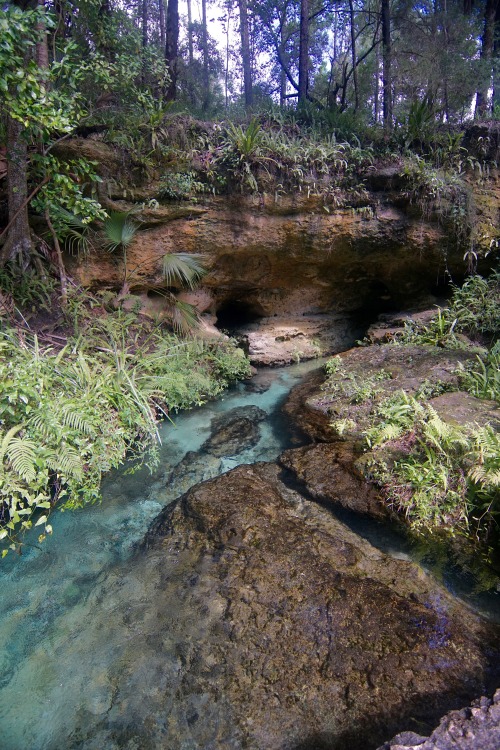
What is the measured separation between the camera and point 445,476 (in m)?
3.76

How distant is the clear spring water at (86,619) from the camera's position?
2.30m

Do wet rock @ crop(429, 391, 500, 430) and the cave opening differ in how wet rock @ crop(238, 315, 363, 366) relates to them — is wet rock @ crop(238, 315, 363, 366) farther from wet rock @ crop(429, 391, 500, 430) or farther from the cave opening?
wet rock @ crop(429, 391, 500, 430)

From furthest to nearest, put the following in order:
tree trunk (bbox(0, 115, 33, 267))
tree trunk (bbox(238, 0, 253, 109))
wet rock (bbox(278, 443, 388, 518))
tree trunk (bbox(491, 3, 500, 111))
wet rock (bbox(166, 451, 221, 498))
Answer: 1. tree trunk (bbox(238, 0, 253, 109))
2. tree trunk (bbox(491, 3, 500, 111))
3. tree trunk (bbox(0, 115, 33, 267))
4. wet rock (bbox(166, 451, 221, 498))
5. wet rock (bbox(278, 443, 388, 518))

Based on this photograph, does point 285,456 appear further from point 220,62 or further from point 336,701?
point 220,62

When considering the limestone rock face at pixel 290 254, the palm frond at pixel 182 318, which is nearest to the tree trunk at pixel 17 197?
the limestone rock face at pixel 290 254

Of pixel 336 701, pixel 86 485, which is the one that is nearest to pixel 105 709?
pixel 336 701

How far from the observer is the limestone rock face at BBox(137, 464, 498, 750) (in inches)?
85.4

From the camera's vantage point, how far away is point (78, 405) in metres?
3.99

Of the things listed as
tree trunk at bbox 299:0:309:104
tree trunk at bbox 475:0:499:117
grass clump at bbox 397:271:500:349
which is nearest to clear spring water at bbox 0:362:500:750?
grass clump at bbox 397:271:500:349

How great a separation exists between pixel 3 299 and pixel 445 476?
17.9 feet

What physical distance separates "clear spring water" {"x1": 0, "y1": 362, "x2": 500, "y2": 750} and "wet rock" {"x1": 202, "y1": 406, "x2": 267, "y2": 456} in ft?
3.11

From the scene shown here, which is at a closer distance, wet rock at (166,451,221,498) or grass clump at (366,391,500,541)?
grass clump at (366,391,500,541)

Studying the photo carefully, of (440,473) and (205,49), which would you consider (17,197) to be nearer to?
(440,473)

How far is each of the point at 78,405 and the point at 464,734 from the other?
3.58m
